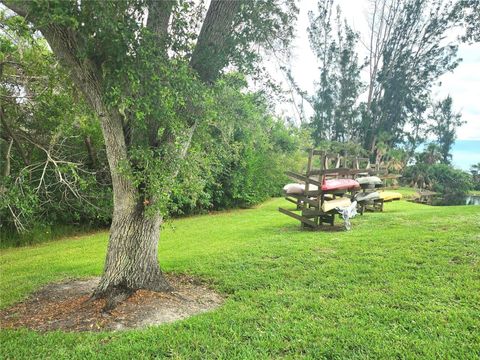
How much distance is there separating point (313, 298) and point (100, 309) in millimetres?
2596

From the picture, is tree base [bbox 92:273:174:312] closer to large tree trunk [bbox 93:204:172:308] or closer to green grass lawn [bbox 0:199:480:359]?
large tree trunk [bbox 93:204:172:308]

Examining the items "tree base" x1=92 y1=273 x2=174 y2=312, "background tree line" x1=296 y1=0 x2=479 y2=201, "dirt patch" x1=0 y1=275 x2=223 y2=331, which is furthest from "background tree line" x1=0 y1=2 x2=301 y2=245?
"background tree line" x1=296 y1=0 x2=479 y2=201

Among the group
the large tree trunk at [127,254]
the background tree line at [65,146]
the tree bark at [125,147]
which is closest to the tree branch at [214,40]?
the tree bark at [125,147]

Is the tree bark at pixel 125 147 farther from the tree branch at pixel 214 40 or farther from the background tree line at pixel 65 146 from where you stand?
the background tree line at pixel 65 146

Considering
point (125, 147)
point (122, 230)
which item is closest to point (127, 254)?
point (122, 230)

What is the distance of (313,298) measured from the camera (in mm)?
3951

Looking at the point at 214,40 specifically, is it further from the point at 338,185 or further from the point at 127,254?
the point at 338,185

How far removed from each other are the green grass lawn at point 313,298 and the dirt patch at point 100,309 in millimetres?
241

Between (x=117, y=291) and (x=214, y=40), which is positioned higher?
(x=214, y=40)

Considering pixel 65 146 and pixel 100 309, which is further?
pixel 65 146

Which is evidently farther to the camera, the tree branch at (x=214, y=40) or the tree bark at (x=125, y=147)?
the tree branch at (x=214, y=40)

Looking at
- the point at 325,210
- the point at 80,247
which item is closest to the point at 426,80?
the point at 325,210

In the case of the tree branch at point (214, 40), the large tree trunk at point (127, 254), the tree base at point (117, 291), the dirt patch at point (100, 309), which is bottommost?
the dirt patch at point (100, 309)

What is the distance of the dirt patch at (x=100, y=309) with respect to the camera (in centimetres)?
361
